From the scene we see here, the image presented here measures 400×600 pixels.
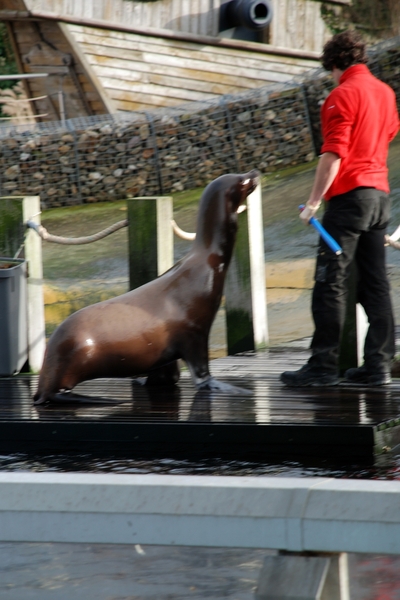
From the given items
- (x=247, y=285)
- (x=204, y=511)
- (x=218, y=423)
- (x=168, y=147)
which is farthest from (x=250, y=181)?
(x=168, y=147)

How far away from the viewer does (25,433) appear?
14.5ft

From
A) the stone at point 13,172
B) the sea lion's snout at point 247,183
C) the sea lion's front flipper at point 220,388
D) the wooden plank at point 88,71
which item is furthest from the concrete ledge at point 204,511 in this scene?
the wooden plank at point 88,71

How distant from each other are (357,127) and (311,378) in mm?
1390

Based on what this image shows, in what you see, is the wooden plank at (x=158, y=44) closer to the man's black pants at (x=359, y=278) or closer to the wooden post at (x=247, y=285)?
the wooden post at (x=247, y=285)

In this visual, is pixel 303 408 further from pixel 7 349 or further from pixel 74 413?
pixel 7 349

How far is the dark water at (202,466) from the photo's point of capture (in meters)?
3.93

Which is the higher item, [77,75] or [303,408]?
[77,75]

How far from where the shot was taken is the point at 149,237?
6.11m

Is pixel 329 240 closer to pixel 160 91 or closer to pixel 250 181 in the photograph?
pixel 250 181

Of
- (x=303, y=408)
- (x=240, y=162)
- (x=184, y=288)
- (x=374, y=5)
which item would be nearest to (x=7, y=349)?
(x=184, y=288)

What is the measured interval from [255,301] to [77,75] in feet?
41.8

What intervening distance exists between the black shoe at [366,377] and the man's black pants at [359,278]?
30mm

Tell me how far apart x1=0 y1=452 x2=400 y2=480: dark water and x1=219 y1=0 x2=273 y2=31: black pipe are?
49.5 feet

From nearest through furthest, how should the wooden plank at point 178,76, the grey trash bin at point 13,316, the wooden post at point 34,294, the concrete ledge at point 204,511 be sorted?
the concrete ledge at point 204,511
the grey trash bin at point 13,316
the wooden post at point 34,294
the wooden plank at point 178,76
